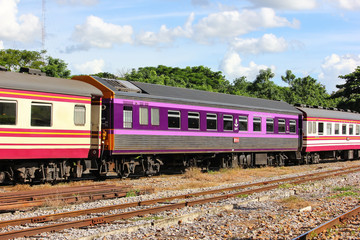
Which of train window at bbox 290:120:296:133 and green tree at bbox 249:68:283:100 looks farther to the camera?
green tree at bbox 249:68:283:100

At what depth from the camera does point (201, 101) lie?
793 inches

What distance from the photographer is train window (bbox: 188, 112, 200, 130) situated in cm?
1955

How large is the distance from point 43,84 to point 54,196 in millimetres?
4420

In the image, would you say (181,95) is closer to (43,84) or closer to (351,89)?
(43,84)

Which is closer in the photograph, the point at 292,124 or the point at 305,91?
the point at 292,124

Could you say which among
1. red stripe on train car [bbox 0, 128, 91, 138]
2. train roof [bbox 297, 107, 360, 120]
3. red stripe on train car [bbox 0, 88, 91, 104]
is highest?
train roof [bbox 297, 107, 360, 120]

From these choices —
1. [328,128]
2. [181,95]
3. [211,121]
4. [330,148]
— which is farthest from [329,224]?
[330,148]

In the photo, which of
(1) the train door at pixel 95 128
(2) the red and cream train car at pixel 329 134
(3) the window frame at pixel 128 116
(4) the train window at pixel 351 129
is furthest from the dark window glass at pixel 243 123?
(4) the train window at pixel 351 129

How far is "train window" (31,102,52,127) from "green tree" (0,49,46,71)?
1407 inches

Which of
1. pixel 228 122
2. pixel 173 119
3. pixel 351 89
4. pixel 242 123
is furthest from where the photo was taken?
pixel 351 89

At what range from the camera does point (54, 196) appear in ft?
38.7

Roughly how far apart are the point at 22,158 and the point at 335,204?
9566mm

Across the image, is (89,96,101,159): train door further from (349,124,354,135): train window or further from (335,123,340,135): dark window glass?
(349,124,354,135): train window

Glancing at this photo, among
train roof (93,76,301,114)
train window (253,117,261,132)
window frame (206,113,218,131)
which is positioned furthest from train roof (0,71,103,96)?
train window (253,117,261,132)
